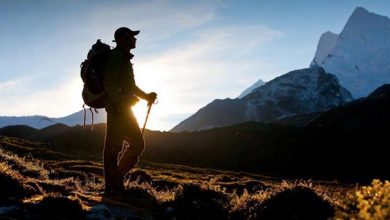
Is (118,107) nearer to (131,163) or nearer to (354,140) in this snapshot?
(131,163)

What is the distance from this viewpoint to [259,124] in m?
118

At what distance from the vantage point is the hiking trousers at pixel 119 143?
10.9 m

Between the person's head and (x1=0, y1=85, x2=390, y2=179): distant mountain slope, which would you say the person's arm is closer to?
the person's head

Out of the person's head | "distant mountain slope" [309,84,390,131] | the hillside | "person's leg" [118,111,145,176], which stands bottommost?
the hillside

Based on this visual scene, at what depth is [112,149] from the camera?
36.2 ft

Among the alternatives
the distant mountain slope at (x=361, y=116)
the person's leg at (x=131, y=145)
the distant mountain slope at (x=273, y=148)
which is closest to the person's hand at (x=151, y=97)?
the person's leg at (x=131, y=145)

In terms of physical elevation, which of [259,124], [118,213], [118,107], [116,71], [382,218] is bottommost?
[118,213]

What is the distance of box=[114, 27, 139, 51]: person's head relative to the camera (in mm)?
11047

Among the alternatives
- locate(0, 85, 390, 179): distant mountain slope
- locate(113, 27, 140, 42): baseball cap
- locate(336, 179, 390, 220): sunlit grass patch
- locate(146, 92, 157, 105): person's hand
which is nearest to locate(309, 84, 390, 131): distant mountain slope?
locate(0, 85, 390, 179): distant mountain slope

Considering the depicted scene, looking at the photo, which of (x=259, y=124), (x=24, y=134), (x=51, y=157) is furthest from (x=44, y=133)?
(x=51, y=157)

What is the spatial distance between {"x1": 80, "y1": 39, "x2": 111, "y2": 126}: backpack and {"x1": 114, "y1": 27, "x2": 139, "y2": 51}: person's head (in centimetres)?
28

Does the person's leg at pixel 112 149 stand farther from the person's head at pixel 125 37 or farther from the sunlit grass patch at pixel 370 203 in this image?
the sunlit grass patch at pixel 370 203

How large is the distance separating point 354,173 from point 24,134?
103 m

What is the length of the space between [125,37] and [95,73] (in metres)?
1.00
